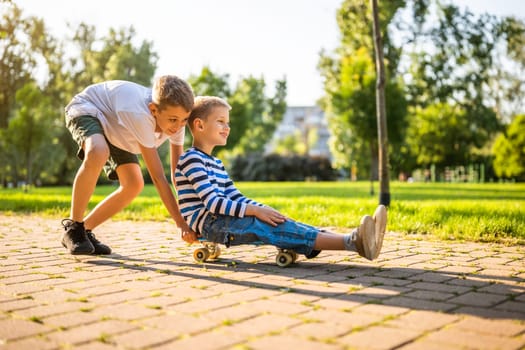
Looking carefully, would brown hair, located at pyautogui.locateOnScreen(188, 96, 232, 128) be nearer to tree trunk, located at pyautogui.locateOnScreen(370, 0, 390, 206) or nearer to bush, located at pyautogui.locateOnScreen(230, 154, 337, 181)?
tree trunk, located at pyautogui.locateOnScreen(370, 0, 390, 206)

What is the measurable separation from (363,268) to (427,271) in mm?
396

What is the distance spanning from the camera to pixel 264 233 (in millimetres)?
3684

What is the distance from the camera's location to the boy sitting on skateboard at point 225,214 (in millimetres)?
3600

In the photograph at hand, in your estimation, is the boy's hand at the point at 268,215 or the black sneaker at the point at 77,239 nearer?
the boy's hand at the point at 268,215

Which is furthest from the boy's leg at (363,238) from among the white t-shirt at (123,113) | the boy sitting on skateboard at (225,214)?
the white t-shirt at (123,113)

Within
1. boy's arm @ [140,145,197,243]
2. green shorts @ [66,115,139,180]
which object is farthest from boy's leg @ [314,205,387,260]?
green shorts @ [66,115,139,180]

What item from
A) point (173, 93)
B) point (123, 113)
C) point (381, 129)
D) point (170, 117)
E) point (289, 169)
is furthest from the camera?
point (289, 169)

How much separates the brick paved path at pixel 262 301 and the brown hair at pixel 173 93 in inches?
42.7

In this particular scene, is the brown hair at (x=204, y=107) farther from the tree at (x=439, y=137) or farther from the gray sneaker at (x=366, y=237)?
the tree at (x=439, y=137)

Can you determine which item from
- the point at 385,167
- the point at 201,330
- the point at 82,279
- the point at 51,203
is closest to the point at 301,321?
the point at 201,330

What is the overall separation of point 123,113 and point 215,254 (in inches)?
46.6

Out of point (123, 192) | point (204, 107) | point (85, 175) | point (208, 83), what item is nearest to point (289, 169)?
point (208, 83)

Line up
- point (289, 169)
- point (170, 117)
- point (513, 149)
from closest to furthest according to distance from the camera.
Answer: point (170, 117), point (513, 149), point (289, 169)

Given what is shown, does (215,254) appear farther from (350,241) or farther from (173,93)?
(173,93)
